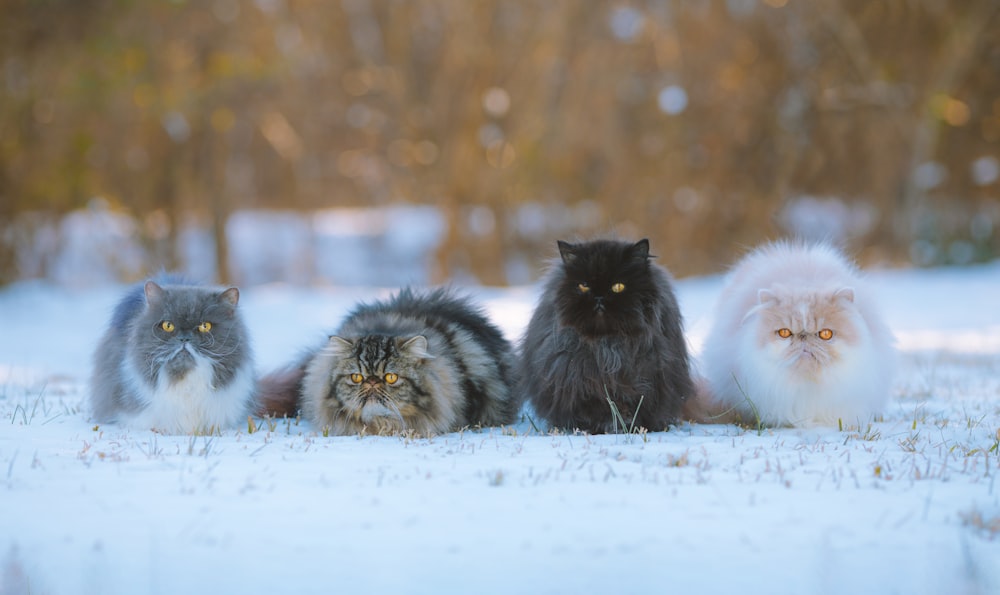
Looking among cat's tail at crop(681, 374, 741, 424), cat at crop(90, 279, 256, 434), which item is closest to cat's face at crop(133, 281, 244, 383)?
cat at crop(90, 279, 256, 434)

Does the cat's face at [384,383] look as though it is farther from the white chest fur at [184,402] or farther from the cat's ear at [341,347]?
the white chest fur at [184,402]

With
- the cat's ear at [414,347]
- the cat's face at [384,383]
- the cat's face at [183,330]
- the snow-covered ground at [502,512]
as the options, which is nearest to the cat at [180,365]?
the cat's face at [183,330]

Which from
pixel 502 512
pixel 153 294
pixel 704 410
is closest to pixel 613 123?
pixel 704 410

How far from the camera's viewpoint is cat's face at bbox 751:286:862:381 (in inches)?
180

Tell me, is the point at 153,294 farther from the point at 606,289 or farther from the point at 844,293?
the point at 844,293

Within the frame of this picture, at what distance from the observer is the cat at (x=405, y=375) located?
14.9 ft

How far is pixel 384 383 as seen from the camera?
4535 millimetres

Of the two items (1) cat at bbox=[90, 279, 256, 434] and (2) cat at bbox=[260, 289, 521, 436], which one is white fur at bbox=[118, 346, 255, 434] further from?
(2) cat at bbox=[260, 289, 521, 436]

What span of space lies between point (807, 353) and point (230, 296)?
3.06 meters

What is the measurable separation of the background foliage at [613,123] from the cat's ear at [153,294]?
9891mm

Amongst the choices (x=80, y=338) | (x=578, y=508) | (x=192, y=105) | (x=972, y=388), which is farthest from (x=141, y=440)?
(x=192, y=105)

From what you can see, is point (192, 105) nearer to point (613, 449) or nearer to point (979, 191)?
point (613, 449)

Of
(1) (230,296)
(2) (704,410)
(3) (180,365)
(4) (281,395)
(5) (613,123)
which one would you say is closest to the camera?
(3) (180,365)

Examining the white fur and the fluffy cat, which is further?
the fluffy cat
